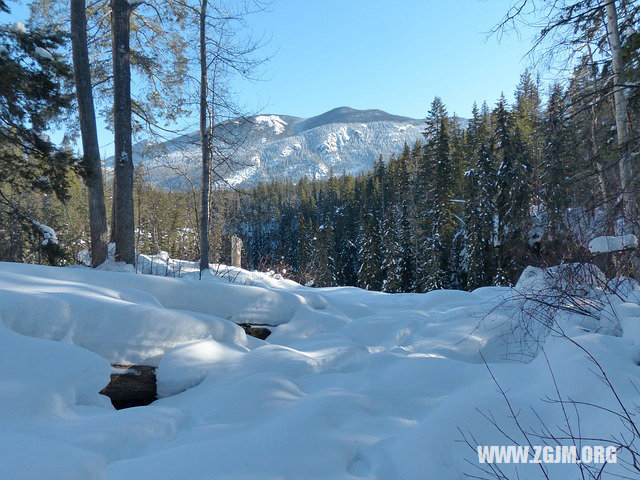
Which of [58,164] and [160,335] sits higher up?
[58,164]

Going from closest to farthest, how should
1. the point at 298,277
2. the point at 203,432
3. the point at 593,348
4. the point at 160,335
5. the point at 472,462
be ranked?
the point at 472,462
the point at 203,432
the point at 593,348
the point at 160,335
the point at 298,277

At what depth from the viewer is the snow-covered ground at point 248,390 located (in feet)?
5.87

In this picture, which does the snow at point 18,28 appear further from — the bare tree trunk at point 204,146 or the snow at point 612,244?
the snow at point 612,244

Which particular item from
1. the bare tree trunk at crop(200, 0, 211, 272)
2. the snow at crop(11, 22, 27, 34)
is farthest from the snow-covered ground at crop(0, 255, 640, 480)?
the bare tree trunk at crop(200, 0, 211, 272)

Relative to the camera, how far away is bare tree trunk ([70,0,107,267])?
20.1 feet

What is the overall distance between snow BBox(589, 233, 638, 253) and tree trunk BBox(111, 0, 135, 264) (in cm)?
679

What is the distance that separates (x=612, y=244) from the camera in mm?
3531

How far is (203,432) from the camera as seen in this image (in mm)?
2137

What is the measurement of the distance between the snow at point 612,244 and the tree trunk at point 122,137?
22.3 feet

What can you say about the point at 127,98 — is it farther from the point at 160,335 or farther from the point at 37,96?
the point at 160,335

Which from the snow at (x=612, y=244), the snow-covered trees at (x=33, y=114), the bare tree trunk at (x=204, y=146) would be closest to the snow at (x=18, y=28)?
the snow-covered trees at (x=33, y=114)

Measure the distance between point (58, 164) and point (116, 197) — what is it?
1050mm

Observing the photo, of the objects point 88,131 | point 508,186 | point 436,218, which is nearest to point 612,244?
point 88,131

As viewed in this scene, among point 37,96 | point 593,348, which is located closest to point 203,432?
point 593,348
